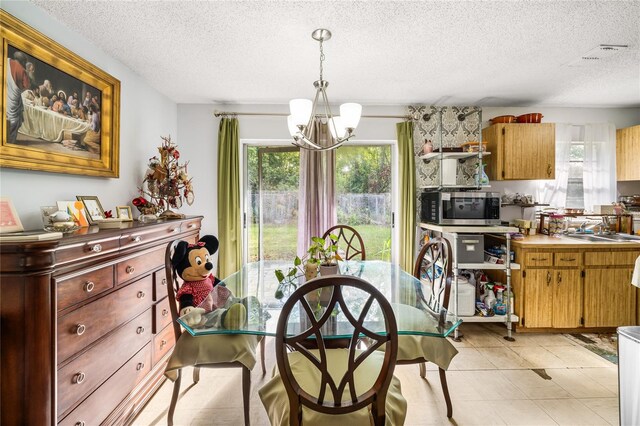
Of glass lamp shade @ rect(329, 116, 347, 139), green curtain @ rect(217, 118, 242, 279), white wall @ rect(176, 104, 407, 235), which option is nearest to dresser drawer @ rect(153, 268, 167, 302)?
green curtain @ rect(217, 118, 242, 279)

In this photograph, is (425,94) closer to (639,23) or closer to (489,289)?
(639,23)

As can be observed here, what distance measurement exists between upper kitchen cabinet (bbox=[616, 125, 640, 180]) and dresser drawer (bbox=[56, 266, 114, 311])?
5000 mm

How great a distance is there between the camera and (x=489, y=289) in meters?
2.96

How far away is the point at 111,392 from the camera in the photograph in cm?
166

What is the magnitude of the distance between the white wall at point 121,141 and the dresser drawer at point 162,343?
106 cm

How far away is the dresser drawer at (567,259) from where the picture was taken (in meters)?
2.81

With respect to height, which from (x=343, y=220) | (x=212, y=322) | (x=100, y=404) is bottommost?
(x=100, y=404)

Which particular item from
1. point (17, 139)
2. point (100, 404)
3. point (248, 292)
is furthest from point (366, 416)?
point (17, 139)

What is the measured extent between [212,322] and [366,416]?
81 cm

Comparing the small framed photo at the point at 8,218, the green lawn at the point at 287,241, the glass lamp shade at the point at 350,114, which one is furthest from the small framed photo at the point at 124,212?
the glass lamp shade at the point at 350,114

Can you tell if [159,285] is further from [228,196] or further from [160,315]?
[228,196]

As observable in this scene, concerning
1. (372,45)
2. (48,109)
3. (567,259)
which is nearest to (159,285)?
(48,109)

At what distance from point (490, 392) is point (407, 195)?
2.00 meters

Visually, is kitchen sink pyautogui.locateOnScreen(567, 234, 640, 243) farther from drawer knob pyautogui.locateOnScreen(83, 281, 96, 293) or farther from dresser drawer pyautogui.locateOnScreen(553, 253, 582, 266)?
drawer knob pyautogui.locateOnScreen(83, 281, 96, 293)
